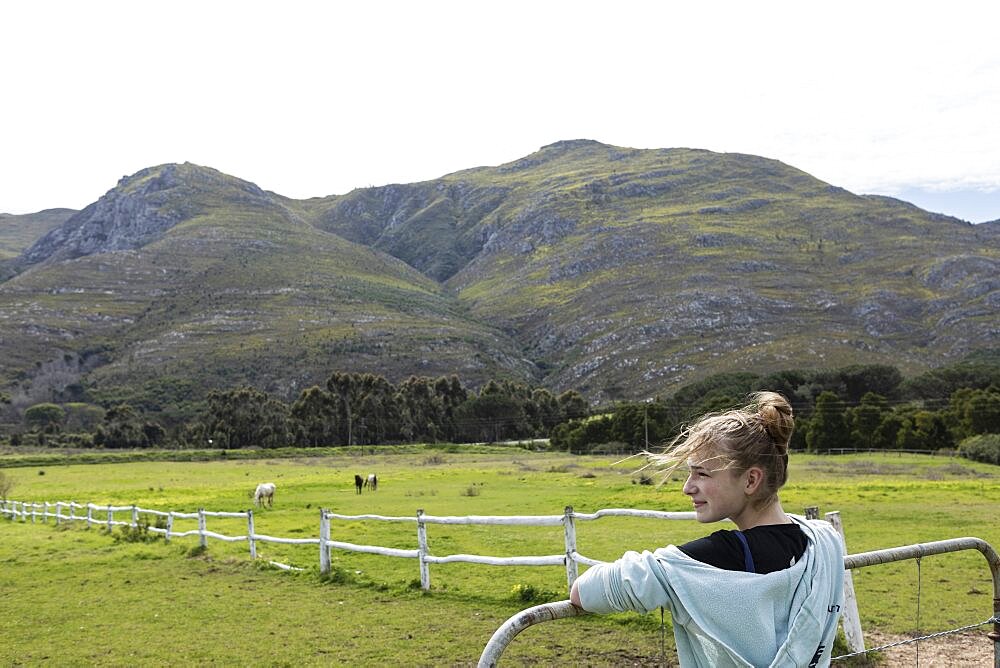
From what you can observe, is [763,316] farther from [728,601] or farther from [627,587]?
[627,587]

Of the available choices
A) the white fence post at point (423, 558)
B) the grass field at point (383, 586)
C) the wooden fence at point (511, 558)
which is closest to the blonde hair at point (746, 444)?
the wooden fence at point (511, 558)

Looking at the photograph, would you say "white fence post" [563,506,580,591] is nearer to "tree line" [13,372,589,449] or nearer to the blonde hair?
the blonde hair

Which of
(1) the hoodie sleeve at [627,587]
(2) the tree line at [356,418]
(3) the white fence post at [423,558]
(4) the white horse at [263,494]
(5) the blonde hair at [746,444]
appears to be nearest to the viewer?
(1) the hoodie sleeve at [627,587]

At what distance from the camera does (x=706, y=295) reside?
564ft

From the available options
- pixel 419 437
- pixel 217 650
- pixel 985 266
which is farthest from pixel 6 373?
pixel 985 266

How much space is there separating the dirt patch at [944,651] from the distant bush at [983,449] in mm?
48266

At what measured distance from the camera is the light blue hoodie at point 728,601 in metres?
2.67

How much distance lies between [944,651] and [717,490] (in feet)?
26.9

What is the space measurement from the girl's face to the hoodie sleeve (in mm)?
362

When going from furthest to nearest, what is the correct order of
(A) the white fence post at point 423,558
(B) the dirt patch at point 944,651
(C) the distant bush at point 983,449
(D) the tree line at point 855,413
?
(D) the tree line at point 855,413, (C) the distant bush at point 983,449, (A) the white fence post at point 423,558, (B) the dirt patch at point 944,651

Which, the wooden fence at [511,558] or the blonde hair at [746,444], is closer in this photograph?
the blonde hair at [746,444]

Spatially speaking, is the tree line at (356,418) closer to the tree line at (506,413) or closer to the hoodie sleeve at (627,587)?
the tree line at (506,413)

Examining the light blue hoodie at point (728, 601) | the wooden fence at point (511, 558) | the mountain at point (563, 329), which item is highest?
the mountain at point (563, 329)

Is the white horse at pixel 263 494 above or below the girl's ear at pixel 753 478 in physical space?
below
